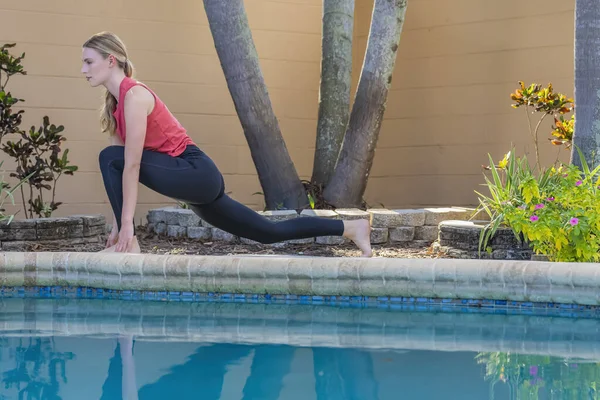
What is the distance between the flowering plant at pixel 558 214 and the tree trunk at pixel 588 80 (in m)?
0.11

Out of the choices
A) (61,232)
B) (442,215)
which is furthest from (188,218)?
(442,215)

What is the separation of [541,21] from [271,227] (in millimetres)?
4117

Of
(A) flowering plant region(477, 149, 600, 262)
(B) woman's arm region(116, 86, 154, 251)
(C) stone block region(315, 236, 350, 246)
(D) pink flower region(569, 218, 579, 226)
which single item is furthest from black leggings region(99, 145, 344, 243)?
(C) stone block region(315, 236, 350, 246)

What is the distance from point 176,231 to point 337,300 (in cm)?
246

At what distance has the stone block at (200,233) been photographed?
652cm

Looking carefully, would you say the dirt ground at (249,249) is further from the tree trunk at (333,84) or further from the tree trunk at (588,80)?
the tree trunk at (588,80)

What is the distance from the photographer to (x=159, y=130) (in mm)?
4336

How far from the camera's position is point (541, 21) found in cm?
755

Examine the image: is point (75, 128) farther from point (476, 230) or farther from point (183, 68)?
point (476, 230)

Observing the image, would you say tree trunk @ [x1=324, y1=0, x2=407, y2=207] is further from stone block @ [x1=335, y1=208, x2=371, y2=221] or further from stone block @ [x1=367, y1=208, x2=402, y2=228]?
stone block @ [x1=367, y1=208, x2=402, y2=228]

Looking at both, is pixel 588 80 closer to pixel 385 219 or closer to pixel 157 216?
pixel 385 219

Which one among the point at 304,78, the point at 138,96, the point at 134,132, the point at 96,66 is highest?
the point at 304,78

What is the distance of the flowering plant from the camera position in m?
4.89

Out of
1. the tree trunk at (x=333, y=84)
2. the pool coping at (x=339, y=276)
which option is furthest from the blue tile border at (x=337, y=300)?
the tree trunk at (x=333, y=84)
